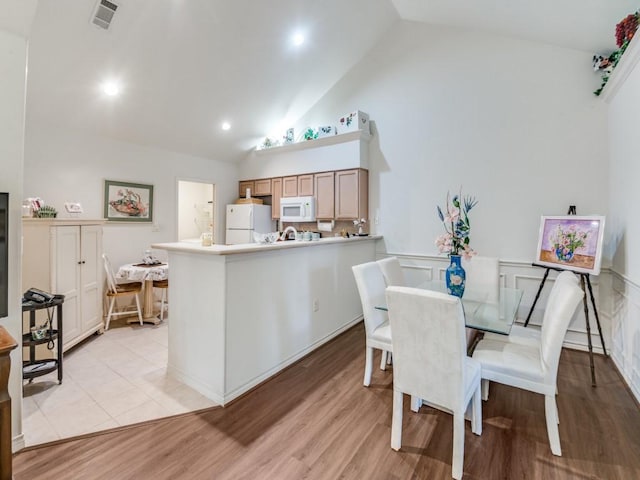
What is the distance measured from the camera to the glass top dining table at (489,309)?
1865 millimetres

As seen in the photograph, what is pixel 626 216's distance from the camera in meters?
2.53

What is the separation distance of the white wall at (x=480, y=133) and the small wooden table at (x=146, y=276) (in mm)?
3064

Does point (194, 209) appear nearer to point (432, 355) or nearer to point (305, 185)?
point (305, 185)

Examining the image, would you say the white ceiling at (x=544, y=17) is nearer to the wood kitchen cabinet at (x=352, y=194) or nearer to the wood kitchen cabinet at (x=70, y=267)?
the wood kitchen cabinet at (x=352, y=194)

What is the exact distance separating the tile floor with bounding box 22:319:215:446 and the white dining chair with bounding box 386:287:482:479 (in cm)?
146

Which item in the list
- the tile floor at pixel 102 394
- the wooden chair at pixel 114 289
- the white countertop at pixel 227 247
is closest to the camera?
the tile floor at pixel 102 394

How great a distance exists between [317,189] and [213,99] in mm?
1943

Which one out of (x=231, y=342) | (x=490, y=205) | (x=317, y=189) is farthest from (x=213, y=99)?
(x=490, y=205)

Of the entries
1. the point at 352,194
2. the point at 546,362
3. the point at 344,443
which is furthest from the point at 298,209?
the point at 546,362

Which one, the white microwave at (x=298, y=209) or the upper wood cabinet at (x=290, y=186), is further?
the upper wood cabinet at (x=290, y=186)

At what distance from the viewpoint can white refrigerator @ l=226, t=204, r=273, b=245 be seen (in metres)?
5.30

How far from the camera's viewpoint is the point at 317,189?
4781mm

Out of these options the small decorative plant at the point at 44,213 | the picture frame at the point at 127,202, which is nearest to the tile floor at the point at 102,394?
the small decorative plant at the point at 44,213

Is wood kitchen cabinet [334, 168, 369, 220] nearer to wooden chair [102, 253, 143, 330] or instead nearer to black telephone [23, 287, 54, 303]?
wooden chair [102, 253, 143, 330]
